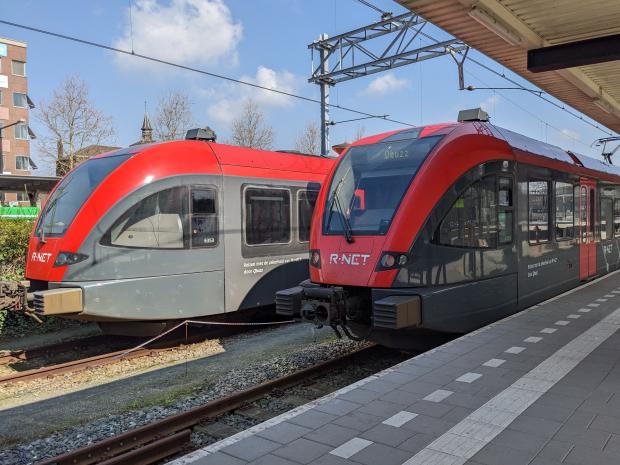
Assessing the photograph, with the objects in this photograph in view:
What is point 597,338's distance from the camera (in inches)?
250

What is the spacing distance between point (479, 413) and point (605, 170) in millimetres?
10498

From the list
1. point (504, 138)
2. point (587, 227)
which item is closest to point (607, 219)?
point (587, 227)

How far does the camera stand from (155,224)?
25.7ft

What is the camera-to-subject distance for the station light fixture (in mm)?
6461

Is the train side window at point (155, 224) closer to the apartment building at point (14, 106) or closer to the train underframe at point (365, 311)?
the train underframe at point (365, 311)

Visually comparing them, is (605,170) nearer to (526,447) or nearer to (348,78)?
(348,78)

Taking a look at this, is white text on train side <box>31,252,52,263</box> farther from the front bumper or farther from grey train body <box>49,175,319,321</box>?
the front bumper

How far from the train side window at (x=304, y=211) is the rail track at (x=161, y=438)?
4283 mm

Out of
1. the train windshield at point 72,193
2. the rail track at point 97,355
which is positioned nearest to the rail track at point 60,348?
the rail track at point 97,355

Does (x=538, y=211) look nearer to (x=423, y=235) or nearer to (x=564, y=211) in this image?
(x=564, y=211)

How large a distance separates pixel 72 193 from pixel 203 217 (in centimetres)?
201

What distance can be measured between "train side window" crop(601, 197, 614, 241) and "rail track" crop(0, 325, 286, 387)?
8566 millimetres

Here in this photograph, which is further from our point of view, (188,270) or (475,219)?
(188,270)

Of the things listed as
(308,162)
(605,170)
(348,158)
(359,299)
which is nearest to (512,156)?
(348,158)
